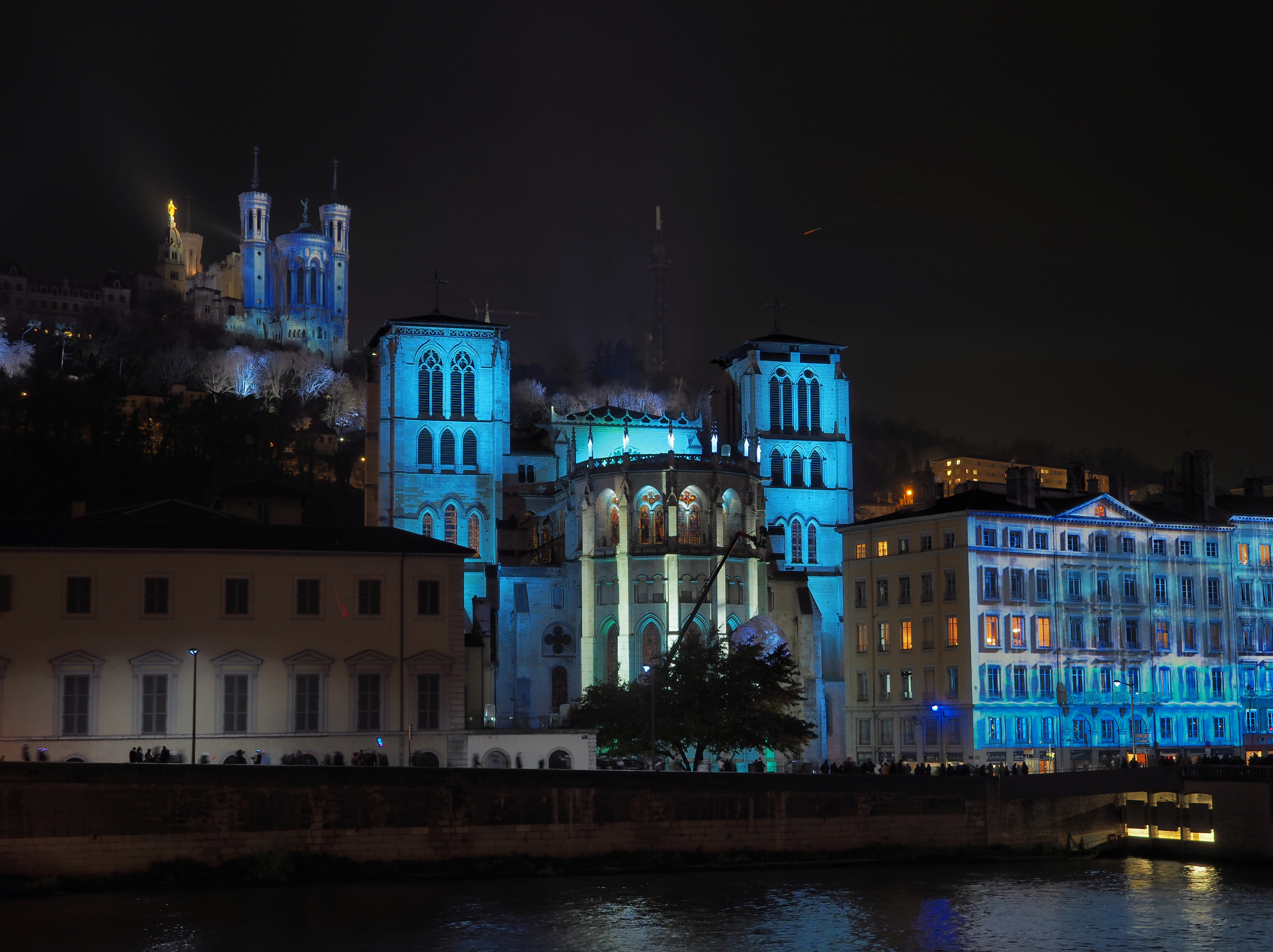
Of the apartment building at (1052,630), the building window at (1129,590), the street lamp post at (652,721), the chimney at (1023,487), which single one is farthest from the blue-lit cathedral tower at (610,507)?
the building window at (1129,590)

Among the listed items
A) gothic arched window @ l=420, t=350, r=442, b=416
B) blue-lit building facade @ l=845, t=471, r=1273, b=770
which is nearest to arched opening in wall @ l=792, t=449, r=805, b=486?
blue-lit building facade @ l=845, t=471, r=1273, b=770

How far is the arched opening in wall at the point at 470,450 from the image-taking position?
99125 mm

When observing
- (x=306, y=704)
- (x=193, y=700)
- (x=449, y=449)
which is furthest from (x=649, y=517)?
(x=193, y=700)

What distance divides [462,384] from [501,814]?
51186mm

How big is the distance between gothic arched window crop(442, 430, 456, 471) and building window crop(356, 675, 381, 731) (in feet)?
132

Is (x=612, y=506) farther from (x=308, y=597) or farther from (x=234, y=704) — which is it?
(x=234, y=704)

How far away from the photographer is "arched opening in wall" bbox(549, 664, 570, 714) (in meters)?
94.0

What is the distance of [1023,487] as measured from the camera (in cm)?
8462

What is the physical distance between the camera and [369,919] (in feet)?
147

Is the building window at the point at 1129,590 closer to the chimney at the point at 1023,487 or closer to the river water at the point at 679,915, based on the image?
the chimney at the point at 1023,487

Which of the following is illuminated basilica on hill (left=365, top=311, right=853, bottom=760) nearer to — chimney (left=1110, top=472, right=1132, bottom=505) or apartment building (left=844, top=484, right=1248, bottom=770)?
apartment building (left=844, top=484, right=1248, bottom=770)

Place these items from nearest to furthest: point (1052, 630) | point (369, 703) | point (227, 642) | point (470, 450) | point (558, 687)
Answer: point (227, 642), point (369, 703), point (1052, 630), point (558, 687), point (470, 450)

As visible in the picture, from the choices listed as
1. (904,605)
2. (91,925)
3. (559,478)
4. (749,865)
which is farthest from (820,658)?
(91,925)

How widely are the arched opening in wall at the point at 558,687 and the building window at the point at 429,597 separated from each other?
33992 millimetres
